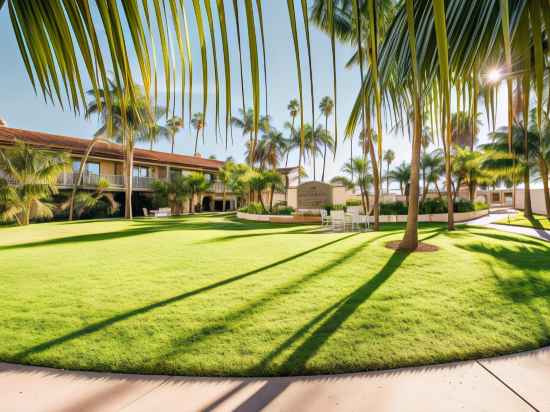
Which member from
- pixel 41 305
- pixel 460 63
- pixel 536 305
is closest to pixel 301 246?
pixel 536 305

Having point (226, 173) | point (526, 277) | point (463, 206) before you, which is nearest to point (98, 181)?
point (226, 173)

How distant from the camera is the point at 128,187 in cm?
2516

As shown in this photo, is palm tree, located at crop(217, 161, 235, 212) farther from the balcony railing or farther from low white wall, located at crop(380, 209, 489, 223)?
low white wall, located at crop(380, 209, 489, 223)

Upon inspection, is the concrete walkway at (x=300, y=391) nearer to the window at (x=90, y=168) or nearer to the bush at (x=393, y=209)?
the bush at (x=393, y=209)

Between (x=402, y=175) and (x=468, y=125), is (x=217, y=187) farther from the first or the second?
(x=468, y=125)

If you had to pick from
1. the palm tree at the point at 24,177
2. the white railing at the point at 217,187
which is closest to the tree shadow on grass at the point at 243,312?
the palm tree at the point at 24,177

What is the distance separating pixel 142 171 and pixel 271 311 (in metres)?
31.6

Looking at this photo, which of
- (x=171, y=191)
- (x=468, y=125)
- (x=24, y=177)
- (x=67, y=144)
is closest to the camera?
(x=468, y=125)

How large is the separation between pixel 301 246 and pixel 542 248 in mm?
7346

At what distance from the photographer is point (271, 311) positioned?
4.20 metres

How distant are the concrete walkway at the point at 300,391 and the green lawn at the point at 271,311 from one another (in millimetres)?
151

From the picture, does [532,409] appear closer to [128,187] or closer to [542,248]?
[542,248]

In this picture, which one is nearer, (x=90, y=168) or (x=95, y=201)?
(x=95, y=201)

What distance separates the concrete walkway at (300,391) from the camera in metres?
2.36
